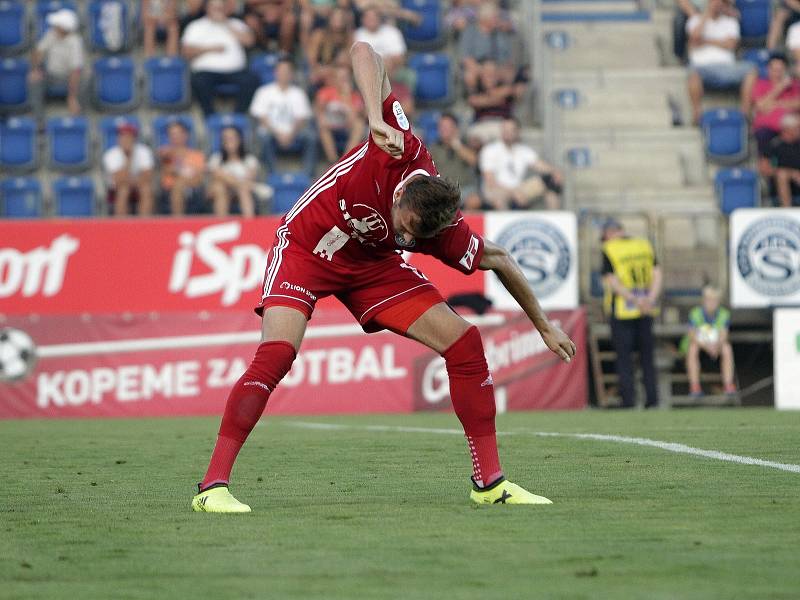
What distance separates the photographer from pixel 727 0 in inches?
826

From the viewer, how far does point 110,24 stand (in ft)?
68.9

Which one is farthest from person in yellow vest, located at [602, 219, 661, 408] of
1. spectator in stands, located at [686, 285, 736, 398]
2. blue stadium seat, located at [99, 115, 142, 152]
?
blue stadium seat, located at [99, 115, 142, 152]

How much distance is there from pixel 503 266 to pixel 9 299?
485 inches

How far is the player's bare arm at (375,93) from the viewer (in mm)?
5922

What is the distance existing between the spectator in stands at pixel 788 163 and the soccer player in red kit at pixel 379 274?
12.7m

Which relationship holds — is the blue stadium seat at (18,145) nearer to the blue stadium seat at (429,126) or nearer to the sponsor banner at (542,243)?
the blue stadium seat at (429,126)

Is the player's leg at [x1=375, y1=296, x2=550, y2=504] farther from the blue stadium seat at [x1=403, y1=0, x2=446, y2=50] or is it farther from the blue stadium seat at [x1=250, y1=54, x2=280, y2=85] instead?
the blue stadium seat at [x1=403, y1=0, x2=446, y2=50]

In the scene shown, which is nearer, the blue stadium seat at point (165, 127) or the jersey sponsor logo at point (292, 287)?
the jersey sponsor logo at point (292, 287)

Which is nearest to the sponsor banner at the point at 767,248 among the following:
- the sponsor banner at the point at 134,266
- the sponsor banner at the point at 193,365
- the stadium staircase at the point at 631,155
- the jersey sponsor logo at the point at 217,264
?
the stadium staircase at the point at 631,155

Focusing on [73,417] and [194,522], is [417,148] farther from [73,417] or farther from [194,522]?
[73,417]

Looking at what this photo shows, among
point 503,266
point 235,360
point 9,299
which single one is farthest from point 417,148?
point 9,299

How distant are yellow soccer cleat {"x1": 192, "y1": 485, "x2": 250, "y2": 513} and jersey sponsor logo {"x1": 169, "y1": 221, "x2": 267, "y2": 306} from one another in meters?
11.5

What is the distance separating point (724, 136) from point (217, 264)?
22.8ft

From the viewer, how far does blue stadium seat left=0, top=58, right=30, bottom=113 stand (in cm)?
2055
